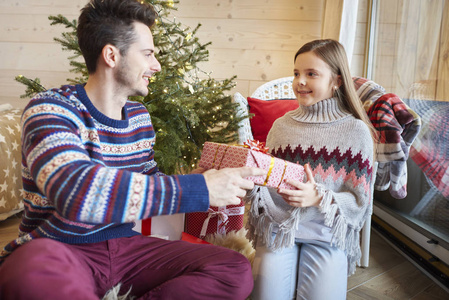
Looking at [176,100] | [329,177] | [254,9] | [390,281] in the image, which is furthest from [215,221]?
[254,9]

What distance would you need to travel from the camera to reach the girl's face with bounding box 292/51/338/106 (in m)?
1.34

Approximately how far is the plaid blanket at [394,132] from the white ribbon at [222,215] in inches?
28.5

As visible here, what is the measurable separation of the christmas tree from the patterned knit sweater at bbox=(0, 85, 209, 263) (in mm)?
673

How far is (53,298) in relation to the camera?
0.83 meters

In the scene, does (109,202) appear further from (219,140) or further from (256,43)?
(256,43)

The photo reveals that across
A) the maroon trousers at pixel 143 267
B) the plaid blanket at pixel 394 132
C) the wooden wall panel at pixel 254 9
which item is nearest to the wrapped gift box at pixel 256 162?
the maroon trousers at pixel 143 267

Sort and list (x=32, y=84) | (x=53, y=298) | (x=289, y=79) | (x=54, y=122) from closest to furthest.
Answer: (x=53, y=298) < (x=54, y=122) < (x=32, y=84) < (x=289, y=79)

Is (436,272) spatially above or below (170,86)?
below

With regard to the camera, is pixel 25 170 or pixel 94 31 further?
pixel 94 31

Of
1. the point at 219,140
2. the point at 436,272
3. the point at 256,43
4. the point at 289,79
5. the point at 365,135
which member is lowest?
the point at 436,272

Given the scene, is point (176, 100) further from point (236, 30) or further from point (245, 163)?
point (236, 30)

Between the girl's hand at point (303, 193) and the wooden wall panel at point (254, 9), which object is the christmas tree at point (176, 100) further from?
the wooden wall panel at point (254, 9)

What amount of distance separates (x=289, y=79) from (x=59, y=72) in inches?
77.2

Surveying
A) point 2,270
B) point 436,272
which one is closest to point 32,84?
point 2,270
